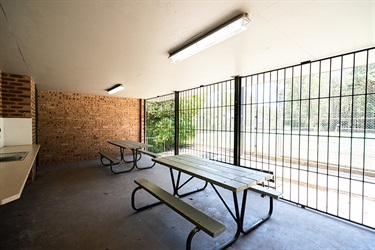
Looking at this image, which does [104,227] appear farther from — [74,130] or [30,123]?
[74,130]

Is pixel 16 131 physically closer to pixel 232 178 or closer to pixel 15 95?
pixel 15 95

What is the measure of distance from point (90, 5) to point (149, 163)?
15.4ft

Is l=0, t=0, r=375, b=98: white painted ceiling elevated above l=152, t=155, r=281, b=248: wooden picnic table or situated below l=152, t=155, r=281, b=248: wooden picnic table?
above

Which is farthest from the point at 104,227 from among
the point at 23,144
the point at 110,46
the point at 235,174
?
the point at 23,144

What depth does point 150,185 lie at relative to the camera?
2680mm

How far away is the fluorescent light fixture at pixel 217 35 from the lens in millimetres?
1550

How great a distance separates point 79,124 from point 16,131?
2200 mm

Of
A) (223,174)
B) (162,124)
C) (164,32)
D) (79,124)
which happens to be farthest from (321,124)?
(79,124)

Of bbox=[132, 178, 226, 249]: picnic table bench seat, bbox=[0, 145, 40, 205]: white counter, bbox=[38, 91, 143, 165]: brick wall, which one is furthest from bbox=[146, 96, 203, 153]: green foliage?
bbox=[0, 145, 40, 205]: white counter

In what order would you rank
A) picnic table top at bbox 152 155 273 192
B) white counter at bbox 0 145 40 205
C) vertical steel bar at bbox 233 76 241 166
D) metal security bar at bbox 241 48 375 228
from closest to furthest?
Result: white counter at bbox 0 145 40 205 < picnic table top at bbox 152 155 273 192 < metal security bar at bbox 241 48 375 228 < vertical steel bar at bbox 233 76 241 166

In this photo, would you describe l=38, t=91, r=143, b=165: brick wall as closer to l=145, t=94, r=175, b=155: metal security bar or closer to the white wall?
the white wall

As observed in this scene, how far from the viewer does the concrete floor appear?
1.91m

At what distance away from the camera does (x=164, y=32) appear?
1.81m

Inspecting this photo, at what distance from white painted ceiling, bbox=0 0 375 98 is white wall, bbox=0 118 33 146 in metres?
1.10
